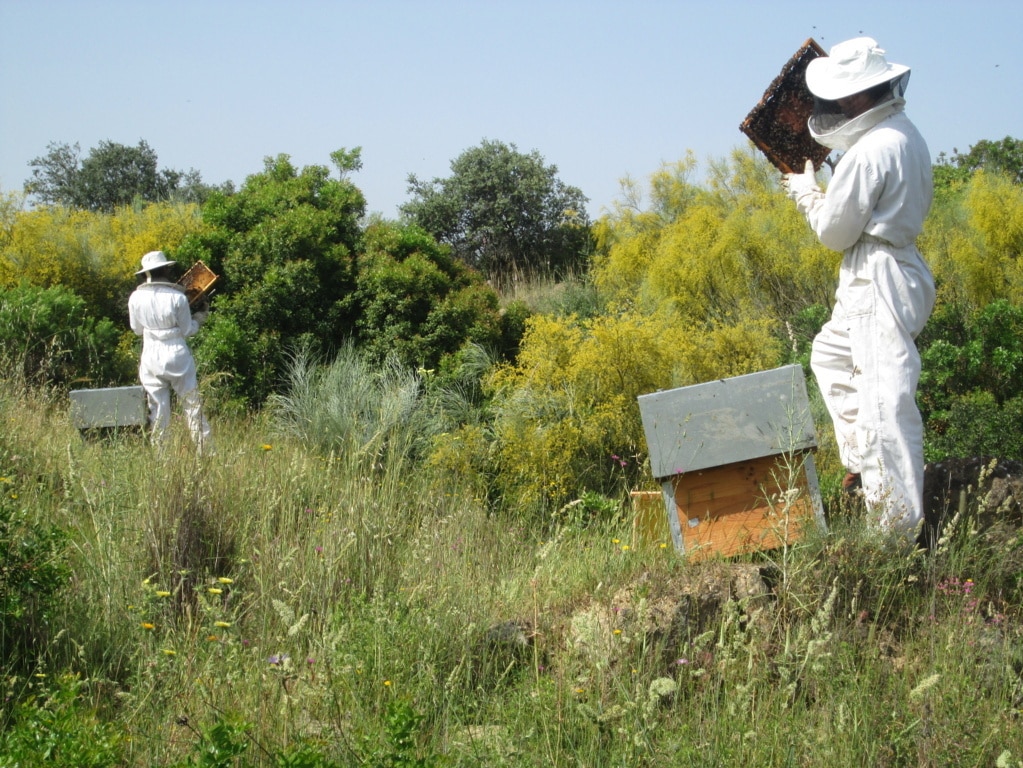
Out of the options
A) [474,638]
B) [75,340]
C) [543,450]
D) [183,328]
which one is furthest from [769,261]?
[474,638]

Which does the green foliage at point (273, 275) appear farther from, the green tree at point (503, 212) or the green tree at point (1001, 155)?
the green tree at point (1001, 155)

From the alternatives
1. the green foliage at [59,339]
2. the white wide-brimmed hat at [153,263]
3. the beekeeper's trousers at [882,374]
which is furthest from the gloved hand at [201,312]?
the beekeeper's trousers at [882,374]

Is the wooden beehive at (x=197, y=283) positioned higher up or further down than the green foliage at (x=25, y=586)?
higher up

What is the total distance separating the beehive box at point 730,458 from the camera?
4707 millimetres

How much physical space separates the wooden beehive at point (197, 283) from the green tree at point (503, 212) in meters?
9.19

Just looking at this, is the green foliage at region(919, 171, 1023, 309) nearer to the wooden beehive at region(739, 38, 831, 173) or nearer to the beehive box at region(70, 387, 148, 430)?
the wooden beehive at region(739, 38, 831, 173)

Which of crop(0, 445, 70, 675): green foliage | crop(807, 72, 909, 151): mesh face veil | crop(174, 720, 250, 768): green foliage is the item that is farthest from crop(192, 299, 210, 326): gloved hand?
crop(174, 720, 250, 768): green foliage

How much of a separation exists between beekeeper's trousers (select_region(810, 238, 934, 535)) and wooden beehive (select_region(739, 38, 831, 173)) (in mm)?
827

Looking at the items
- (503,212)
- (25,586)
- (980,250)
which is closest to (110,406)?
(25,586)

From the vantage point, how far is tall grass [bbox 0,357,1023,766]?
3.25 m

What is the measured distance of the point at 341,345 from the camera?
11.1m

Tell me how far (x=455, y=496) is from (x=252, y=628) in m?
2.17

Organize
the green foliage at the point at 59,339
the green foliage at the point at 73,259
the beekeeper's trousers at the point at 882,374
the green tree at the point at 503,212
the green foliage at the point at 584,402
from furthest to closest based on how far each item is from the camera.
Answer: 1. the green tree at the point at 503,212
2. the green foliage at the point at 73,259
3. the green foliage at the point at 59,339
4. the green foliage at the point at 584,402
5. the beekeeper's trousers at the point at 882,374

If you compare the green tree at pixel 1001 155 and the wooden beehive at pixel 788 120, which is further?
the green tree at pixel 1001 155
